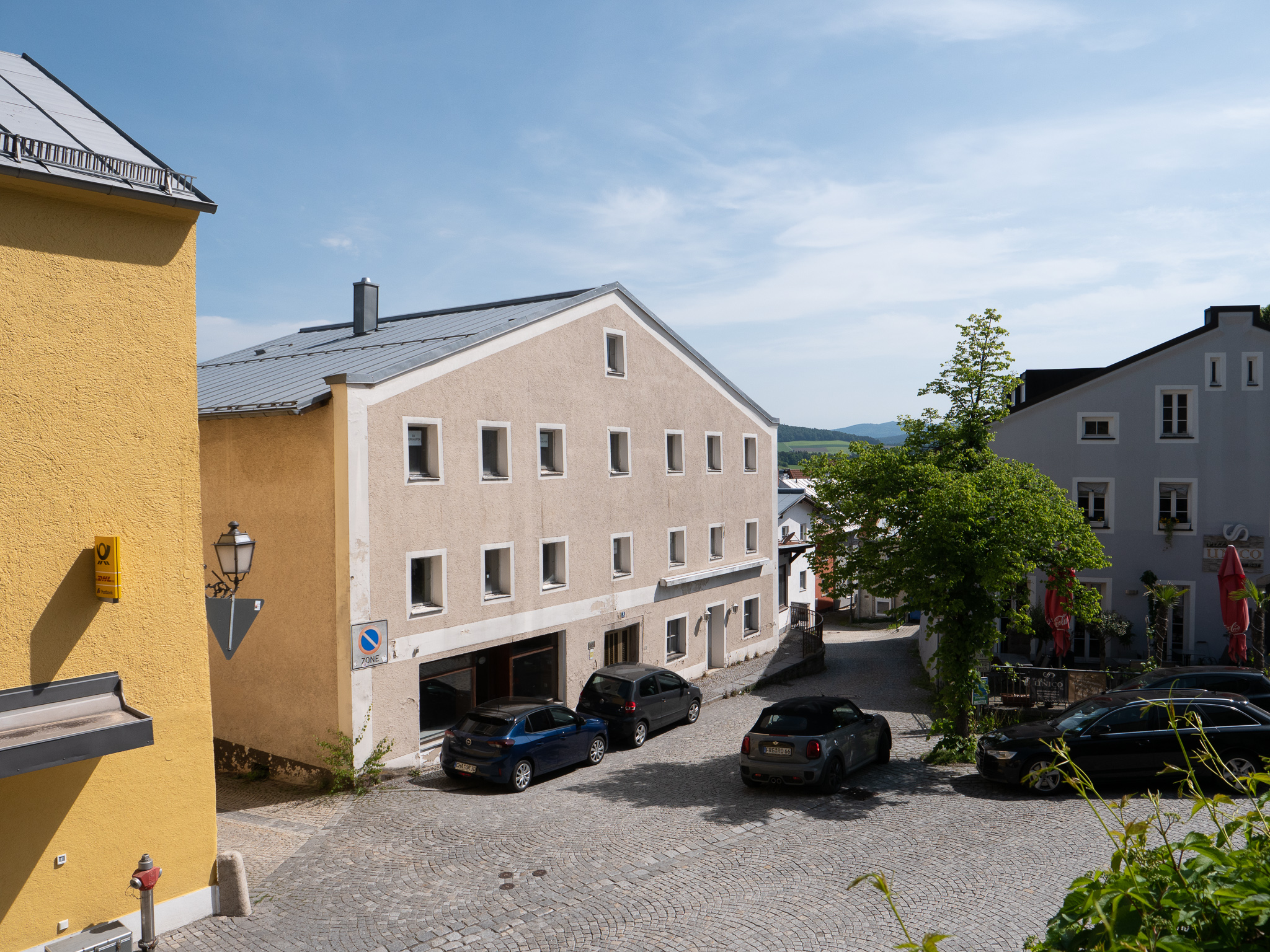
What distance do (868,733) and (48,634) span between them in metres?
13.1

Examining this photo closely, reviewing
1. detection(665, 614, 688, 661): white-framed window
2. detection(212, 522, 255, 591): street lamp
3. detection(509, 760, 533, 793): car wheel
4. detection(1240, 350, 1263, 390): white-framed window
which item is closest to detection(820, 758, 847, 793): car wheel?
detection(509, 760, 533, 793): car wheel

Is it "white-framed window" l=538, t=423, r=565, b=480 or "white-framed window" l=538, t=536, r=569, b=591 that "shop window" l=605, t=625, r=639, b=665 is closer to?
"white-framed window" l=538, t=536, r=569, b=591

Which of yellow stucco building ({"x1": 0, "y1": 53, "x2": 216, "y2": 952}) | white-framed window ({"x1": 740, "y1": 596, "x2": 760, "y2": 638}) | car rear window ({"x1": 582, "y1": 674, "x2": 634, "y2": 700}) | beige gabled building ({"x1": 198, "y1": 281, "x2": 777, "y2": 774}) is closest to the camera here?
yellow stucco building ({"x1": 0, "y1": 53, "x2": 216, "y2": 952})

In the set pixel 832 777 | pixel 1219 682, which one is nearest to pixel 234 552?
pixel 832 777

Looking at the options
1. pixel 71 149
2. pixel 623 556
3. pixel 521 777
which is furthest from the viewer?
pixel 623 556

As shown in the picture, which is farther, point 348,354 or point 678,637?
point 678,637

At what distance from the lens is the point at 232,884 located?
991cm

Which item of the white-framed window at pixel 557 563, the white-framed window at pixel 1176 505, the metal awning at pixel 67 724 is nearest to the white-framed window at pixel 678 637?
the white-framed window at pixel 557 563

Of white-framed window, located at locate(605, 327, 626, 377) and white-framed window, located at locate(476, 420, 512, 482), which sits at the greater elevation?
white-framed window, located at locate(605, 327, 626, 377)

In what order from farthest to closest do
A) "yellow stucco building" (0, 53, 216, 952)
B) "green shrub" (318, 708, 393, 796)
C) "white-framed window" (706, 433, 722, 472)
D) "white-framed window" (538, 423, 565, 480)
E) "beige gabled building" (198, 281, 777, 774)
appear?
1. "white-framed window" (706, 433, 722, 472)
2. "white-framed window" (538, 423, 565, 480)
3. "beige gabled building" (198, 281, 777, 774)
4. "green shrub" (318, 708, 393, 796)
5. "yellow stucco building" (0, 53, 216, 952)

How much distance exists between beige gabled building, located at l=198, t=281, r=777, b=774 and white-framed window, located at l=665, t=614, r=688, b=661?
0.14 ft

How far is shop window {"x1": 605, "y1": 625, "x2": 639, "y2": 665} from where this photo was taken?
23.5m

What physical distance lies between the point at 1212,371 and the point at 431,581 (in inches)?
932

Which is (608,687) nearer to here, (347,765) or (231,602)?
(347,765)
